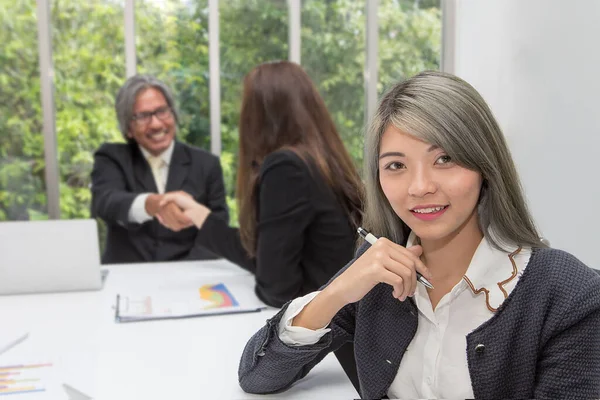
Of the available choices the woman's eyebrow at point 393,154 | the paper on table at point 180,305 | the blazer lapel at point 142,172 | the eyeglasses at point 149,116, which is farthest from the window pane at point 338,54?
the woman's eyebrow at point 393,154

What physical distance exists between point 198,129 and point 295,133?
250cm

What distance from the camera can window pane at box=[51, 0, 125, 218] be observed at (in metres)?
4.18

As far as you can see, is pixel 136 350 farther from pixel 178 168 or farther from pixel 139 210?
pixel 178 168

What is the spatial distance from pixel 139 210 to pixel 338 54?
2333 millimetres

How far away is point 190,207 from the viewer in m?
2.41

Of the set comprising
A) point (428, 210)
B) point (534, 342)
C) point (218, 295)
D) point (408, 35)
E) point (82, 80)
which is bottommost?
point (218, 295)

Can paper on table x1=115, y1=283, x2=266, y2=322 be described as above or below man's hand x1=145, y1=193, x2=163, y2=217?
below

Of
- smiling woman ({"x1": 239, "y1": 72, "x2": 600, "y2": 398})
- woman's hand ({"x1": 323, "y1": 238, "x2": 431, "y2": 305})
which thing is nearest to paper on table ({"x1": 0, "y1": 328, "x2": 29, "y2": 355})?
smiling woman ({"x1": 239, "y1": 72, "x2": 600, "y2": 398})

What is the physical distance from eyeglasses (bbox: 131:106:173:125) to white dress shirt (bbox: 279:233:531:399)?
2.36 metres

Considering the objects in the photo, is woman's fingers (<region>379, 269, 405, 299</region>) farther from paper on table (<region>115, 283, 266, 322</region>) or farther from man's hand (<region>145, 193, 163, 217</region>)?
man's hand (<region>145, 193, 163, 217</region>)

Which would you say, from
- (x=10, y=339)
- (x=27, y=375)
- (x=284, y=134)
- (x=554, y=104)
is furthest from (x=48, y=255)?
(x=554, y=104)

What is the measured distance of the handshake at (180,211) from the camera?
236 centimetres

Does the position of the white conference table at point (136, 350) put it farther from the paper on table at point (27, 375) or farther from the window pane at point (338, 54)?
the window pane at point (338, 54)

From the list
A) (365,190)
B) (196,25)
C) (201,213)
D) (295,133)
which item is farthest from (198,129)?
(365,190)
